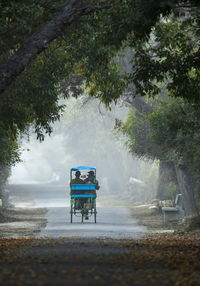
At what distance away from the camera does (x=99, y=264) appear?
1185cm

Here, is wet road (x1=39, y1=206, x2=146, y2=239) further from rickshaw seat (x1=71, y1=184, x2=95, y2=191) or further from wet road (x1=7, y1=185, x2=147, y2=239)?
rickshaw seat (x1=71, y1=184, x2=95, y2=191)

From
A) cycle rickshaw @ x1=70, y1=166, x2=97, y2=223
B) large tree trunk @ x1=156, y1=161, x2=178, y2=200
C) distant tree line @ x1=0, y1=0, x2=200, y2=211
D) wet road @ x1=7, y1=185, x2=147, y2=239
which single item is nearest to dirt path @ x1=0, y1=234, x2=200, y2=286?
distant tree line @ x1=0, y1=0, x2=200, y2=211

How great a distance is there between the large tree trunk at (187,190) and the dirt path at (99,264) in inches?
687

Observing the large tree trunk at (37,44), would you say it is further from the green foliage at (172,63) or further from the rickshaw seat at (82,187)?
the rickshaw seat at (82,187)

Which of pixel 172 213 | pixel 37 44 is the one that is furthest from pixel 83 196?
pixel 37 44

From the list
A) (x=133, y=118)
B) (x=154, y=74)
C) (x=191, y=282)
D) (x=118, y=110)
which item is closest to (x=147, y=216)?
(x=133, y=118)

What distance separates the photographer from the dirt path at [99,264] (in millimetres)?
9867

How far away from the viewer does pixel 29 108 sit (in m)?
21.7

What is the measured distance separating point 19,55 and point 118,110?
63.8m

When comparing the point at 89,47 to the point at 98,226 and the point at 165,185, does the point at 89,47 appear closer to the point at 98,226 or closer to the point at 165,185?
the point at 98,226

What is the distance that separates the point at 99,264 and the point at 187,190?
2283 centimetres

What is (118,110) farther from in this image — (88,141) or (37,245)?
(37,245)

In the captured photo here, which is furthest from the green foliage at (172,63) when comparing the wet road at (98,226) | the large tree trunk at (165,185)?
the large tree trunk at (165,185)

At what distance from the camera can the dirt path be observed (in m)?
9.87
